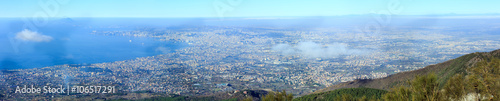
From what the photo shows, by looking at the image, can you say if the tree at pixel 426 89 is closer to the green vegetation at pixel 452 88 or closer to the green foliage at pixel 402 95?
the green vegetation at pixel 452 88

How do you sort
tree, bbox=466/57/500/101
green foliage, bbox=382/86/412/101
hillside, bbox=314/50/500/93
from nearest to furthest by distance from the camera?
1. green foliage, bbox=382/86/412/101
2. tree, bbox=466/57/500/101
3. hillside, bbox=314/50/500/93

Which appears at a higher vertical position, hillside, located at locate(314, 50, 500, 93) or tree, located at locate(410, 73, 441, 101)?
tree, located at locate(410, 73, 441, 101)

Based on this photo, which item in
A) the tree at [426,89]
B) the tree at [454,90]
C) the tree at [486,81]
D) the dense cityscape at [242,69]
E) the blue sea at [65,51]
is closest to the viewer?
the tree at [426,89]

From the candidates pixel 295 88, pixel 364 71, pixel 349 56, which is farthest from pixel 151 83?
pixel 349 56

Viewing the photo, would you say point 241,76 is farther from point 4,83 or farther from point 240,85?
point 4,83

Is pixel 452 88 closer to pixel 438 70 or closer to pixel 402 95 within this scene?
pixel 402 95

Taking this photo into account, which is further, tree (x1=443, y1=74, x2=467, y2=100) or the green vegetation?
tree (x1=443, y1=74, x2=467, y2=100)

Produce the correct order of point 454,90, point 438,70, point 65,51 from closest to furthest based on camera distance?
point 454,90 → point 438,70 → point 65,51

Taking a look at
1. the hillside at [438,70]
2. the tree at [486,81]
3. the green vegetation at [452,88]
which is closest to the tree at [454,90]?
the green vegetation at [452,88]

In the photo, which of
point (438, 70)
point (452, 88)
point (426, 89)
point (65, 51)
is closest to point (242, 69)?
point (438, 70)

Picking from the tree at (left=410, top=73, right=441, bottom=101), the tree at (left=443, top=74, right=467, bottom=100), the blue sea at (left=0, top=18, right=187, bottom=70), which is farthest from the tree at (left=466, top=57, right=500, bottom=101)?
the blue sea at (left=0, top=18, right=187, bottom=70)

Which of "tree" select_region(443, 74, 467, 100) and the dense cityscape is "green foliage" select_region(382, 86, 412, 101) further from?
the dense cityscape
